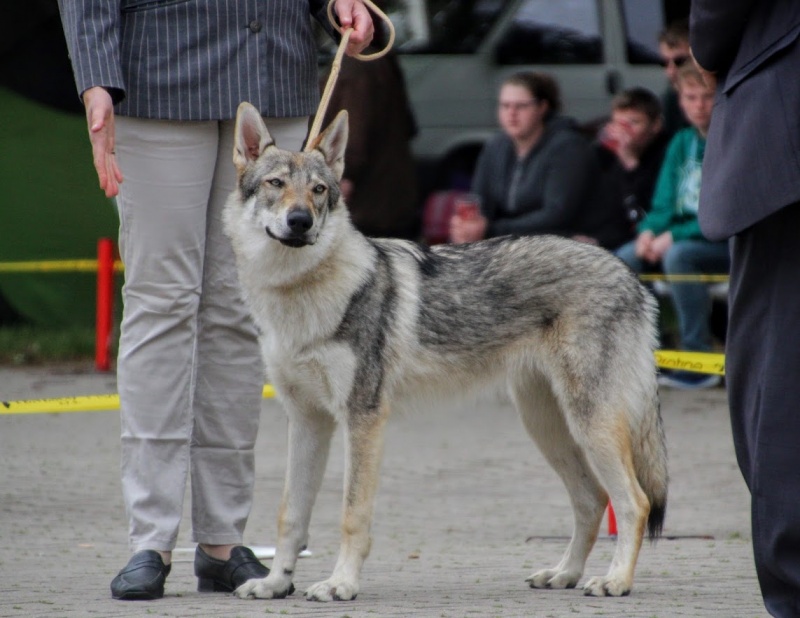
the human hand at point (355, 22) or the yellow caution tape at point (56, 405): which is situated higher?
the human hand at point (355, 22)

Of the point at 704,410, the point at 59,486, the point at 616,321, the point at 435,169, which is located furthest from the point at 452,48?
the point at 616,321

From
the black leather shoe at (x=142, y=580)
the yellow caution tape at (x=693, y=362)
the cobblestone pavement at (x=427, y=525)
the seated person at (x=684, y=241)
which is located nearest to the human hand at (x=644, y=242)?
the seated person at (x=684, y=241)

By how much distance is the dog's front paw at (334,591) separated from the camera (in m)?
4.31

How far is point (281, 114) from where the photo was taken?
4527 mm

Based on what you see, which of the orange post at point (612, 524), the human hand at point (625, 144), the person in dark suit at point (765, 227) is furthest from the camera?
the human hand at point (625, 144)

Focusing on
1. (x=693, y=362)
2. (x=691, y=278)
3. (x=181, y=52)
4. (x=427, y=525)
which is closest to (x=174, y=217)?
(x=181, y=52)

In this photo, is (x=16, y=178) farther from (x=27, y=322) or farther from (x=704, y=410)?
(x=704, y=410)

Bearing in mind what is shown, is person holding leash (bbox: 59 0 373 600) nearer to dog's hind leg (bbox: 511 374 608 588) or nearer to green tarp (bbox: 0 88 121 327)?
dog's hind leg (bbox: 511 374 608 588)

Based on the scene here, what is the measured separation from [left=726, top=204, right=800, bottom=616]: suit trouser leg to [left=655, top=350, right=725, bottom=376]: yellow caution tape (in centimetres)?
290

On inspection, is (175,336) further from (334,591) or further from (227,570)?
(334,591)

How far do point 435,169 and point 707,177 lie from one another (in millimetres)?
8670

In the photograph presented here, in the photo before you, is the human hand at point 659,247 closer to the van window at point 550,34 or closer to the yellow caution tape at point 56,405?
the van window at point 550,34

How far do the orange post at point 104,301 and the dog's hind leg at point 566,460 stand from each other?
5.57 metres

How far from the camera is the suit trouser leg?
3.21 m
